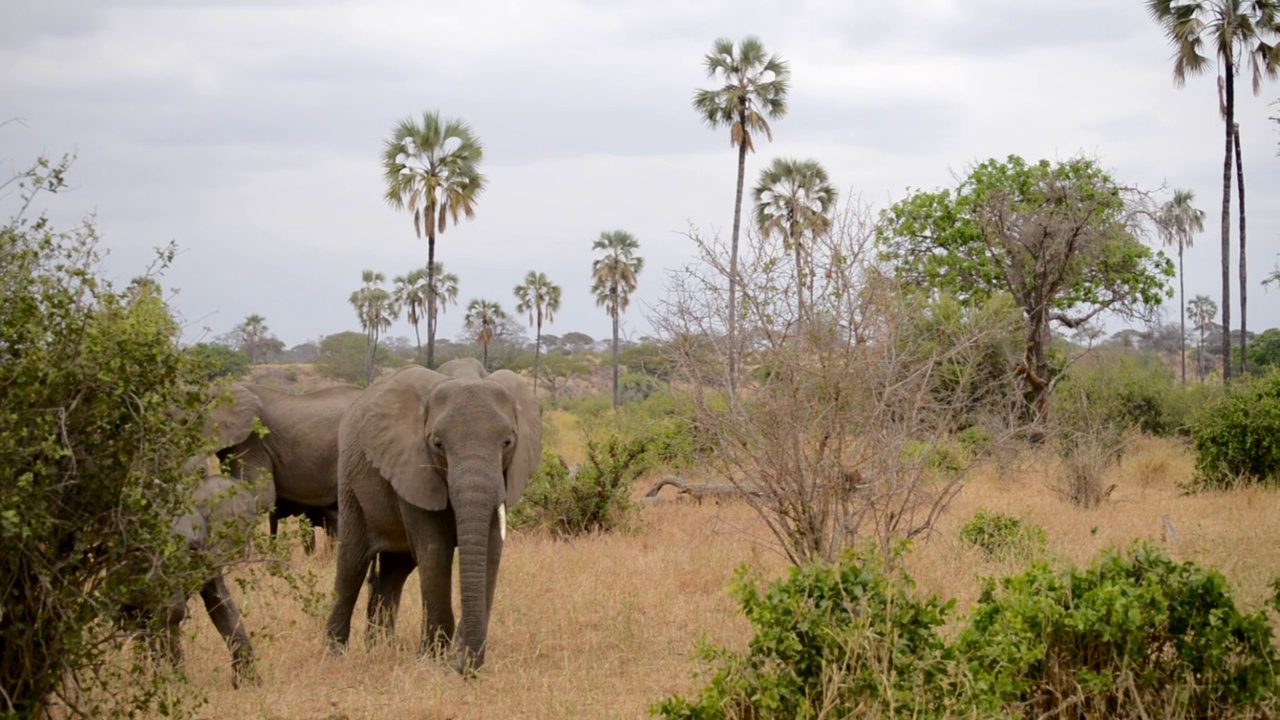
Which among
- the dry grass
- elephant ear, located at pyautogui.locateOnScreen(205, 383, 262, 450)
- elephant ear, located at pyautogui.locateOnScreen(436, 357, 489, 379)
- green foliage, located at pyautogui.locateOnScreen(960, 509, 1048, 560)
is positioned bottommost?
the dry grass

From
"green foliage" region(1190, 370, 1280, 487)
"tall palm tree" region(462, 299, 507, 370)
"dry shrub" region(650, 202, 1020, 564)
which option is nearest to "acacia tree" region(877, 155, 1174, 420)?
"green foliage" region(1190, 370, 1280, 487)

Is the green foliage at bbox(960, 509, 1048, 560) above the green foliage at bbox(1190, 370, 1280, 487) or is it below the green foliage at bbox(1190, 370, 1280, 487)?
below

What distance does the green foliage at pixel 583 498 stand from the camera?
13.0m

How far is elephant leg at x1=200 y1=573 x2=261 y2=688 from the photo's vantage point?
6656 millimetres

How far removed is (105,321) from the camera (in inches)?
188

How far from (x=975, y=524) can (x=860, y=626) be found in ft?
21.4

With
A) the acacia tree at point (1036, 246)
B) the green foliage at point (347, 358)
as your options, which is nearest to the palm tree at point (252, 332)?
the green foliage at point (347, 358)

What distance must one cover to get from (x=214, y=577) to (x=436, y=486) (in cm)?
172

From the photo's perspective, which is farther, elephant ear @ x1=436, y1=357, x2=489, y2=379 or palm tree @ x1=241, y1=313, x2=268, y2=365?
palm tree @ x1=241, y1=313, x2=268, y2=365

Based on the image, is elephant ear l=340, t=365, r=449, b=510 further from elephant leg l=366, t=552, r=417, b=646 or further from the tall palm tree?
the tall palm tree

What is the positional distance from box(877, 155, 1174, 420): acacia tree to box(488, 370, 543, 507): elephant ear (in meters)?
9.15

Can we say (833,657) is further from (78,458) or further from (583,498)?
(583,498)

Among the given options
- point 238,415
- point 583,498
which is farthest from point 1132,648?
point 238,415

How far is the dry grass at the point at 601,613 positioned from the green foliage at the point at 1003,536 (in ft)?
0.66
